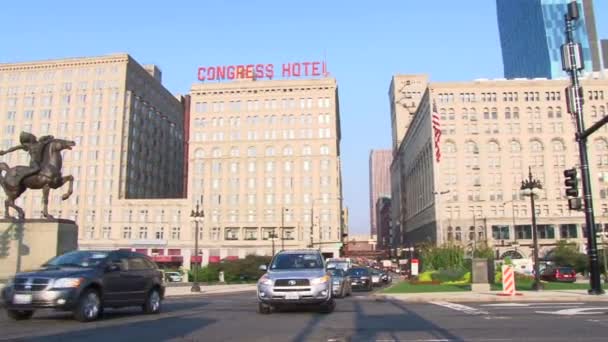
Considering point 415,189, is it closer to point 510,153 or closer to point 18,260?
point 510,153

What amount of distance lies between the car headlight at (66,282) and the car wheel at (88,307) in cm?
39

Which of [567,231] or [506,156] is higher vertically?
[506,156]

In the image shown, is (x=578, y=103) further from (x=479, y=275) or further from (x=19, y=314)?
(x=19, y=314)

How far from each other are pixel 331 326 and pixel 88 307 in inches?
230

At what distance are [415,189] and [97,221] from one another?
7637cm

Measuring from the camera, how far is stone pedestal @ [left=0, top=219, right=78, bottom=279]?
71.4 feet

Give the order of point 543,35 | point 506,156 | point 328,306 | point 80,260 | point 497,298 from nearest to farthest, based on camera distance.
Answer: point 80,260 → point 328,306 → point 497,298 → point 506,156 → point 543,35

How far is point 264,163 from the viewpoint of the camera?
4284 inches

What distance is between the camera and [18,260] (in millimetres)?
21656

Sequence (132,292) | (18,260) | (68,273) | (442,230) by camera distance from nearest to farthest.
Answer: (68,273)
(132,292)
(18,260)
(442,230)

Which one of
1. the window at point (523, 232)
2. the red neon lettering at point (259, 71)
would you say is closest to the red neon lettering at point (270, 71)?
the red neon lettering at point (259, 71)

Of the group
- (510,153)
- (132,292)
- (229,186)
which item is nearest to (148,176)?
(229,186)

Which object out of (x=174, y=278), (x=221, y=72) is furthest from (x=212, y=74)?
(x=174, y=278)

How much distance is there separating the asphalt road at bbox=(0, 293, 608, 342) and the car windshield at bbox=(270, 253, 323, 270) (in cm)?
134
